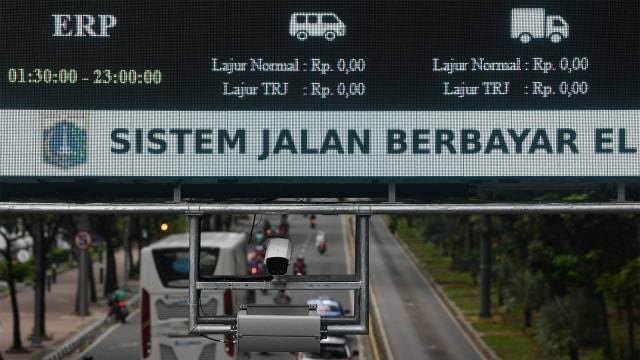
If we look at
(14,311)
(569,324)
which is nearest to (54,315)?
(14,311)

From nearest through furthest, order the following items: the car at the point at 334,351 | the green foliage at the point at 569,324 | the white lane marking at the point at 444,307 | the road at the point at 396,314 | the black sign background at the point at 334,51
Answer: the black sign background at the point at 334,51, the green foliage at the point at 569,324, the car at the point at 334,351, the road at the point at 396,314, the white lane marking at the point at 444,307

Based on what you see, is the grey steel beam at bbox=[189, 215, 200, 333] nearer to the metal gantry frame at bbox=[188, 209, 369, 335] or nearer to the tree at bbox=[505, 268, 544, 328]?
the metal gantry frame at bbox=[188, 209, 369, 335]

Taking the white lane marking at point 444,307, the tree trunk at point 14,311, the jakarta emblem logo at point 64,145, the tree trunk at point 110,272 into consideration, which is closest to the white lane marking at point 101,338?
the tree trunk at point 14,311

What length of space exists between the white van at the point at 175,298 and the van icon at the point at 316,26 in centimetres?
1335

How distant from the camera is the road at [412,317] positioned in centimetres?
4412

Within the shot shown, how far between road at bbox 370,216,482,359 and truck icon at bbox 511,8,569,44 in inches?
1052

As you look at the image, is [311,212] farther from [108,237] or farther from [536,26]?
[108,237]

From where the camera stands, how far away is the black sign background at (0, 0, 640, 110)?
16.4 meters

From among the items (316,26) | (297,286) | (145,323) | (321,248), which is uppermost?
(316,26)

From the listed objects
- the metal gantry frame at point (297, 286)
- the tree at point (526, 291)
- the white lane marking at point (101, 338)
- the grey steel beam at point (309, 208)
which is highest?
the grey steel beam at point (309, 208)

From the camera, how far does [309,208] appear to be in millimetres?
15492

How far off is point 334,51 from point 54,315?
43.3m

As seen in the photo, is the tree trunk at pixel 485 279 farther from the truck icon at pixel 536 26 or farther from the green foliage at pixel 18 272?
the truck icon at pixel 536 26

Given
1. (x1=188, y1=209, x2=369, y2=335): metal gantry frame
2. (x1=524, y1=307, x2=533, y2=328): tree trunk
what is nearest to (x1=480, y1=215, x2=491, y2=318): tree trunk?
(x1=524, y1=307, x2=533, y2=328): tree trunk
